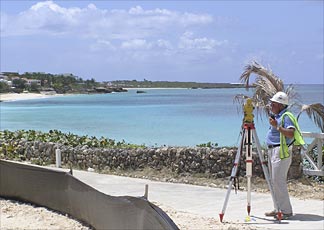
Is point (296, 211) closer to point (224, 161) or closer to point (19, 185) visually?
point (224, 161)

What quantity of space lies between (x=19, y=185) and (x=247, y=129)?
4625 millimetres

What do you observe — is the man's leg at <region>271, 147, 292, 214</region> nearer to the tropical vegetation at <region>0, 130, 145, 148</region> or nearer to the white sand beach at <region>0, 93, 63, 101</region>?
the tropical vegetation at <region>0, 130, 145, 148</region>

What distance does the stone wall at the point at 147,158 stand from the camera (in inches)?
503

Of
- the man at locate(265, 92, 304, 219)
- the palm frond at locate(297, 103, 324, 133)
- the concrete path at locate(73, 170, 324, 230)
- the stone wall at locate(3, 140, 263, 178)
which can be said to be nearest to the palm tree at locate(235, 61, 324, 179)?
the palm frond at locate(297, 103, 324, 133)

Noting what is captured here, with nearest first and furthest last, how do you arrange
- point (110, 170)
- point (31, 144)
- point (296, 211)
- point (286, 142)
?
point (286, 142), point (296, 211), point (110, 170), point (31, 144)

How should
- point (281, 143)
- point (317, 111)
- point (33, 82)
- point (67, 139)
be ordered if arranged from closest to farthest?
point (281, 143)
point (317, 111)
point (67, 139)
point (33, 82)

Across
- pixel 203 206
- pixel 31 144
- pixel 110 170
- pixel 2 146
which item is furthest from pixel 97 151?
pixel 203 206

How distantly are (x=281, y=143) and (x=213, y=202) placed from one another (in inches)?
89.4

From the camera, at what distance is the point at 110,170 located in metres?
14.6

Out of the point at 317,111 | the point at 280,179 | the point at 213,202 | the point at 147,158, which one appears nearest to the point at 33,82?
the point at 147,158

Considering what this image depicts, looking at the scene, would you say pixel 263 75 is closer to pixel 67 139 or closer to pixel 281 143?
pixel 281 143

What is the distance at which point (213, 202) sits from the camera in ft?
34.2

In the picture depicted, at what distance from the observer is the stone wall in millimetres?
12781

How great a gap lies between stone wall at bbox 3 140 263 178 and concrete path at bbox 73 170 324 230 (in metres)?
0.84
